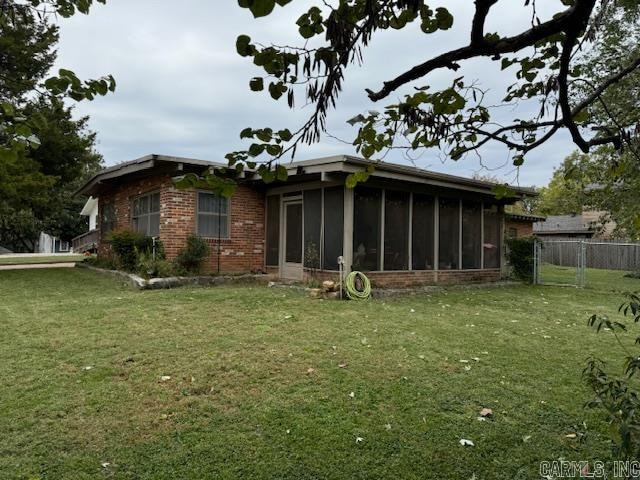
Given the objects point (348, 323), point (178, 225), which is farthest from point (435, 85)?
point (178, 225)

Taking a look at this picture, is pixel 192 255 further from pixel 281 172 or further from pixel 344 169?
pixel 281 172

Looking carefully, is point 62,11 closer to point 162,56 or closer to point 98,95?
point 98,95

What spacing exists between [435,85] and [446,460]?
7.58 feet

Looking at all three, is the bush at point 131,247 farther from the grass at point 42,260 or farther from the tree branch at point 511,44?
the tree branch at point 511,44

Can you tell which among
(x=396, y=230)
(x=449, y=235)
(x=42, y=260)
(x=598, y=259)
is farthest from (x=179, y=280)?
(x=598, y=259)

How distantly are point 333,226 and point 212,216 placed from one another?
3174mm

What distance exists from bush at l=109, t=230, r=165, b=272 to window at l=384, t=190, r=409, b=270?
5.17 metres

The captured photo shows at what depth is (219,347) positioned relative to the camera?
497 centimetres

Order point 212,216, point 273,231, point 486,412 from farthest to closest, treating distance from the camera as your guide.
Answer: point 273,231, point 212,216, point 486,412

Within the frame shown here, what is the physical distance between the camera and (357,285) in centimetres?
916

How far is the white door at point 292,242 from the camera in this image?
1090cm

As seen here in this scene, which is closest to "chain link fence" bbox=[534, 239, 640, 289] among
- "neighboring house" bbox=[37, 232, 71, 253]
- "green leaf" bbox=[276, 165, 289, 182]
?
"green leaf" bbox=[276, 165, 289, 182]

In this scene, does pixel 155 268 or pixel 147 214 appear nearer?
pixel 155 268

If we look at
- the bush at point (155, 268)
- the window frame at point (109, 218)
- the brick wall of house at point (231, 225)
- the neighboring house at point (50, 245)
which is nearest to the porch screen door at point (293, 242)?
the brick wall of house at point (231, 225)
